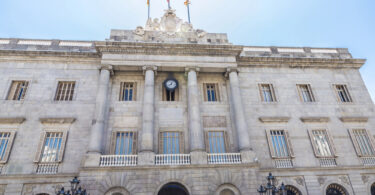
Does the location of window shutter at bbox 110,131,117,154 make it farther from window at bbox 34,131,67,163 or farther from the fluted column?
window at bbox 34,131,67,163

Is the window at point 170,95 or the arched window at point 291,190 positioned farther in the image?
the window at point 170,95

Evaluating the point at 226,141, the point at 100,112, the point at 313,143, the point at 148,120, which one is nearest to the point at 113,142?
the point at 100,112

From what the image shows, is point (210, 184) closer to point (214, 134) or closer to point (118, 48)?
point (214, 134)

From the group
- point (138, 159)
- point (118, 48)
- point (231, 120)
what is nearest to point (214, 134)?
point (231, 120)

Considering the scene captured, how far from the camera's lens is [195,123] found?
1680cm

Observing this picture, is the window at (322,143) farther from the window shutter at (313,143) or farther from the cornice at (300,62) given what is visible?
the cornice at (300,62)

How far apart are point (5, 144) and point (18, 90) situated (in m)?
4.70

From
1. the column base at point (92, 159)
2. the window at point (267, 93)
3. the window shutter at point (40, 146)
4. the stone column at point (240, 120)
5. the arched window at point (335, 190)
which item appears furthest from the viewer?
the window at point (267, 93)

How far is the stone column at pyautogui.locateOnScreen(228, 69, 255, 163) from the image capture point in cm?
1592

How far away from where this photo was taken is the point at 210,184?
14586 millimetres

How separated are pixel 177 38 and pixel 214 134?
9322 mm

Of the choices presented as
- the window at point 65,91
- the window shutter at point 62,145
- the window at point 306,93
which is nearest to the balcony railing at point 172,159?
the window shutter at point 62,145

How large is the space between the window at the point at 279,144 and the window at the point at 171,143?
23.2 ft

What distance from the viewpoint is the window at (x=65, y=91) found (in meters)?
18.4
